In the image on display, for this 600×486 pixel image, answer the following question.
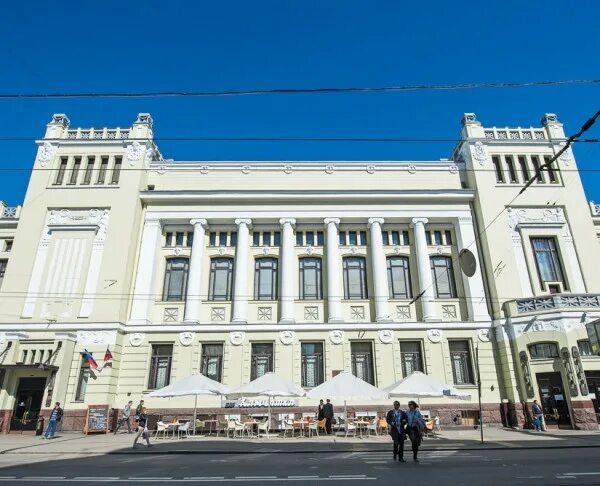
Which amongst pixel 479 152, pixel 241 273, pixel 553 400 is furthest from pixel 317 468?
pixel 479 152

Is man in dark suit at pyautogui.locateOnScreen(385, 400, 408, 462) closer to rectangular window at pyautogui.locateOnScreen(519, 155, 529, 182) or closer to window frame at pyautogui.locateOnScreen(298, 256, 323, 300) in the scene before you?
window frame at pyautogui.locateOnScreen(298, 256, 323, 300)

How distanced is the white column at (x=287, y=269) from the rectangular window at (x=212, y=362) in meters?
4.04

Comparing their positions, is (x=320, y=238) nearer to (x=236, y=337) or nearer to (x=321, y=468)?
(x=236, y=337)

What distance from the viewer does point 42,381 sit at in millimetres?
23766

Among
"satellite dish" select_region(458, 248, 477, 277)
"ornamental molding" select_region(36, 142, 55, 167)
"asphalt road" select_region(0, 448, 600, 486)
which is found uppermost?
"ornamental molding" select_region(36, 142, 55, 167)

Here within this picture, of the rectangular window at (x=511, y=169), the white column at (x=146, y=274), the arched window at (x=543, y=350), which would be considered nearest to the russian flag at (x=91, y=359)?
the white column at (x=146, y=274)

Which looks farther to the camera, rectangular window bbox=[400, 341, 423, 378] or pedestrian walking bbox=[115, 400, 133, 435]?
rectangular window bbox=[400, 341, 423, 378]

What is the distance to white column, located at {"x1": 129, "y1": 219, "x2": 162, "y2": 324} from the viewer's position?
26047 millimetres

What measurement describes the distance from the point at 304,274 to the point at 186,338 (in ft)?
26.4

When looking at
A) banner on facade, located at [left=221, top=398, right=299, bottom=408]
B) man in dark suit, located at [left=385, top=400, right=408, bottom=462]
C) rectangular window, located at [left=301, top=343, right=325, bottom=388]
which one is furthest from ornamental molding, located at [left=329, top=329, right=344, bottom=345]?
man in dark suit, located at [left=385, top=400, right=408, bottom=462]

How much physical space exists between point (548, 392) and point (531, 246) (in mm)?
8611

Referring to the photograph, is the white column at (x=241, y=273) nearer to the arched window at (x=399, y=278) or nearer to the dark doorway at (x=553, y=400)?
the arched window at (x=399, y=278)

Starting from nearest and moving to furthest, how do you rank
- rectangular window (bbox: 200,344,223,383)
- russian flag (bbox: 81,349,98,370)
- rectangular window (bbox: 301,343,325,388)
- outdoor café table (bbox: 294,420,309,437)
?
outdoor café table (bbox: 294,420,309,437) < russian flag (bbox: 81,349,98,370) < rectangular window (bbox: 301,343,325,388) < rectangular window (bbox: 200,344,223,383)

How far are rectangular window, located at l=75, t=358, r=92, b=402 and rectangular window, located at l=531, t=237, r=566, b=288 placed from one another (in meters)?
26.3
